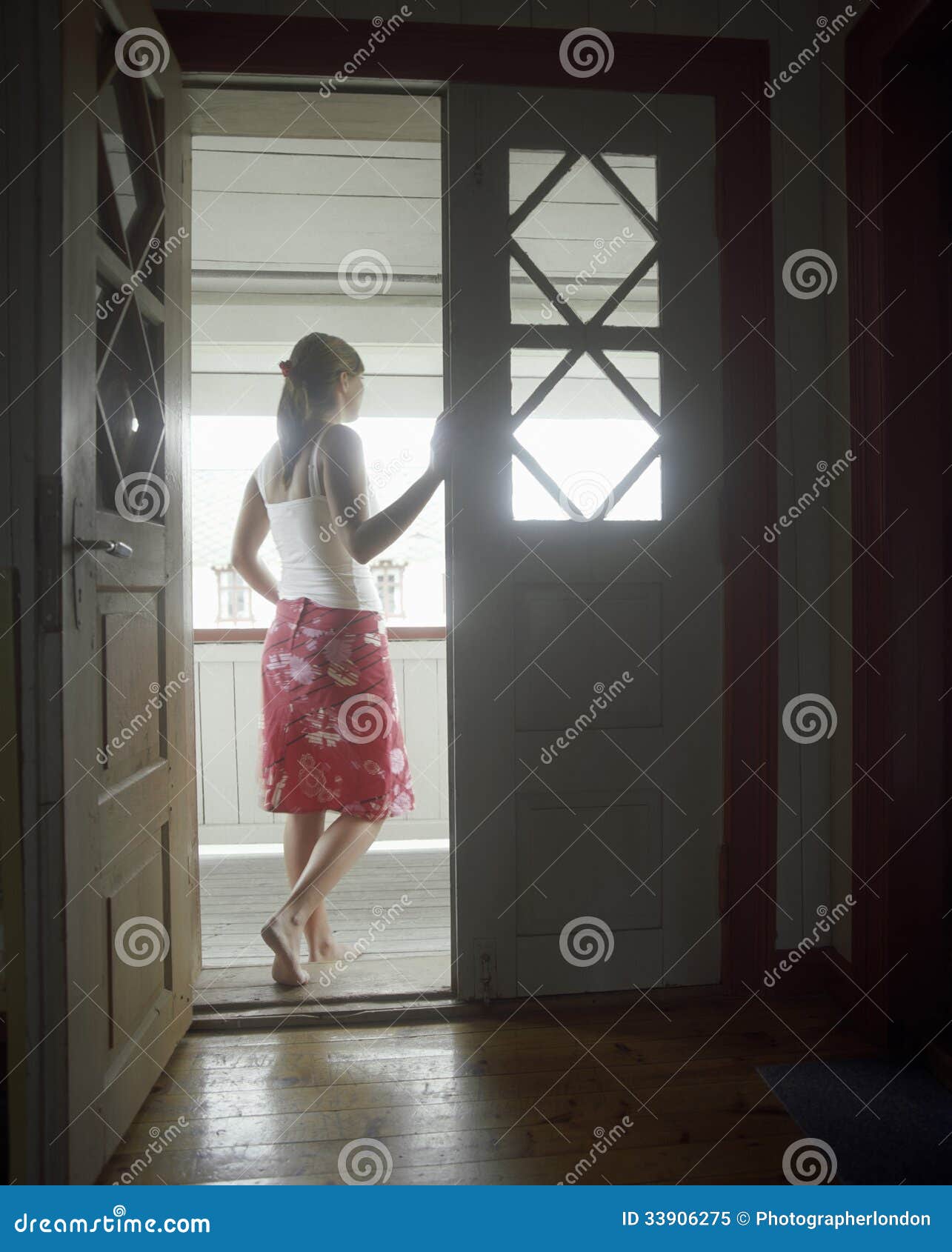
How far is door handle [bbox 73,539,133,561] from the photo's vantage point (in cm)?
129

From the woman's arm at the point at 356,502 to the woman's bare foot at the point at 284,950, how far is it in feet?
3.08

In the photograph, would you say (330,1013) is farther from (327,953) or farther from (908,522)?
(908,522)

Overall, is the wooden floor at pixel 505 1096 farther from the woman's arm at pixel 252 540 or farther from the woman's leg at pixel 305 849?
the woman's arm at pixel 252 540

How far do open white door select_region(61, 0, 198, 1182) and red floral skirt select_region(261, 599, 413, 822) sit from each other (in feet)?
0.72

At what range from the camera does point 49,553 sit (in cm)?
122

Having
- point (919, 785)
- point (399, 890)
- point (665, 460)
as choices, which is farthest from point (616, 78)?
point (399, 890)

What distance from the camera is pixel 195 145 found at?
282 cm

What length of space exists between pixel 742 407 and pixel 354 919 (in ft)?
6.55

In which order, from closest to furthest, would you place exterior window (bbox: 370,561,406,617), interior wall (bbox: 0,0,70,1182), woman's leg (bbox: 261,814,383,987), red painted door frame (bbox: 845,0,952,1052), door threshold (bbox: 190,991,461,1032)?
1. interior wall (bbox: 0,0,70,1182)
2. red painted door frame (bbox: 845,0,952,1052)
3. door threshold (bbox: 190,991,461,1032)
4. woman's leg (bbox: 261,814,383,987)
5. exterior window (bbox: 370,561,406,617)

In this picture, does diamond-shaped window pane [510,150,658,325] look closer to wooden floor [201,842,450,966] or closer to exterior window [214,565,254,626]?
wooden floor [201,842,450,966]

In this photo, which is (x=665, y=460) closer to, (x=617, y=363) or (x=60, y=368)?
(x=617, y=363)

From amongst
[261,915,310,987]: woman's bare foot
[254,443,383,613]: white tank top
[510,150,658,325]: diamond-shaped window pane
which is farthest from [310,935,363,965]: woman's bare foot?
[510,150,658,325]: diamond-shaped window pane

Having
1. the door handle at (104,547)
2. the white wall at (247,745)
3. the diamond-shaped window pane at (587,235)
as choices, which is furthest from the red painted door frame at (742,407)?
the white wall at (247,745)

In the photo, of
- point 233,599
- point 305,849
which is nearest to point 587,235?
point 305,849
